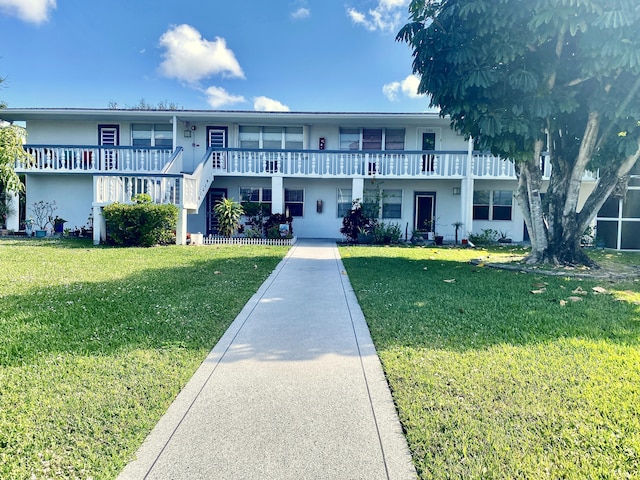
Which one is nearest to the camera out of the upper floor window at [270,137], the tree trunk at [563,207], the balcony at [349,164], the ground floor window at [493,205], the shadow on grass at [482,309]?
the shadow on grass at [482,309]

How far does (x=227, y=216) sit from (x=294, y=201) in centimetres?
389

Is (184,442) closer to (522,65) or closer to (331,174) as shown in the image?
(522,65)

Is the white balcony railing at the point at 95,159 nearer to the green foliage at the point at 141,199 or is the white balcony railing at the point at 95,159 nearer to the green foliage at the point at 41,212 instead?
the green foliage at the point at 41,212

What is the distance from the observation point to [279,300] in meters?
6.05

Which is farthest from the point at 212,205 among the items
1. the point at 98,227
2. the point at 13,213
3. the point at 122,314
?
the point at 122,314

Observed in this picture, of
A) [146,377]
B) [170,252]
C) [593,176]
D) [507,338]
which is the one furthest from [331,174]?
[146,377]

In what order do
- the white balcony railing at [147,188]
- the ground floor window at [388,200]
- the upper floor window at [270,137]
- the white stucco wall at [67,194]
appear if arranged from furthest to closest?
the upper floor window at [270,137], the ground floor window at [388,200], the white stucco wall at [67,194], the white balcony railing at [147,188]

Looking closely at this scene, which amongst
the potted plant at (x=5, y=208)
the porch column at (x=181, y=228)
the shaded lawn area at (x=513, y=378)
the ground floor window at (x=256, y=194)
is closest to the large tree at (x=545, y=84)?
the shaded lawn area at (x=513, y=378)

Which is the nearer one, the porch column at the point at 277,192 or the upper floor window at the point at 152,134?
the porch column at the point at 277,192

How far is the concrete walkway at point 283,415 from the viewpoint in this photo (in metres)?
2.21

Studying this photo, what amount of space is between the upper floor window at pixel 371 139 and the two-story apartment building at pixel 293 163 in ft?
0.15

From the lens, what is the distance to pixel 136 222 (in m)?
12.3

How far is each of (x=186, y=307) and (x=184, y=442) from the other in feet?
10.3

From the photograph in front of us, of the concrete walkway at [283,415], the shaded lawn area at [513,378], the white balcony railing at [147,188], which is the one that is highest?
the white balcony railing at [147,188]
